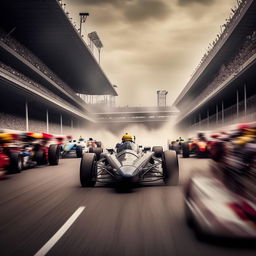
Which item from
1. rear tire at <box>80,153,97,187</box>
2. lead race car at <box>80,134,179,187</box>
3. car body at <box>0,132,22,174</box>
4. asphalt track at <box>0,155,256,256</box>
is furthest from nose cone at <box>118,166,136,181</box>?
car body at <box>0,132,22,174</box>

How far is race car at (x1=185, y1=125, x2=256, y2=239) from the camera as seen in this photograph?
3.61 m

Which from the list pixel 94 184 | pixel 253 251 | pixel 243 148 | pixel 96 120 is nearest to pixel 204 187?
pixel 253 251

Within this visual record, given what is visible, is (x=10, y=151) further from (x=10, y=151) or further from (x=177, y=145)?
(x=177, y=145)

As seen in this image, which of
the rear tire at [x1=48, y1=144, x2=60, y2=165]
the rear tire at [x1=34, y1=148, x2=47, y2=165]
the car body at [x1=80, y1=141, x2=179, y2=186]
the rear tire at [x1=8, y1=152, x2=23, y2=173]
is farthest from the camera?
the rear tire at [x1=48, y1=144, x2=60, y2=165]

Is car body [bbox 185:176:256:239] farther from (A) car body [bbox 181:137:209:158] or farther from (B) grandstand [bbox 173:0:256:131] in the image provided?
(B) grandstand [bbox 173:0:256:131]

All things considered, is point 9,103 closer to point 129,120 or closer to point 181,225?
point 181,225

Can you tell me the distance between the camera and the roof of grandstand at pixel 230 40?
20281mm

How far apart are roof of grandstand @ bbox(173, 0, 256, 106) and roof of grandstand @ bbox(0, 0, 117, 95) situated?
12.4m

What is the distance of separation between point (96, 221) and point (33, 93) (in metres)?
22.2

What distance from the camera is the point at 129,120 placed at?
73.6m

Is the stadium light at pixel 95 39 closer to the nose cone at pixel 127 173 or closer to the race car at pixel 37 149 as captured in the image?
the race car at pixel 37 149

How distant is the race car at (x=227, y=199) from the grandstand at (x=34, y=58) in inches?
670

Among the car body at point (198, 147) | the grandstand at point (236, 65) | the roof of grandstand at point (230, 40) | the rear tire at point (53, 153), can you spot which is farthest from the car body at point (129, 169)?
the roof of grandstand at point (230, 40)

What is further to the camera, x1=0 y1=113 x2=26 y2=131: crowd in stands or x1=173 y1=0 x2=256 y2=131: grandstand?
x1=0 y1=113 x2=26 y2=131: crowd in stands
